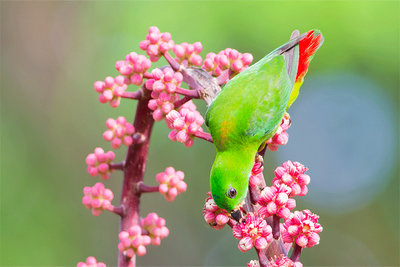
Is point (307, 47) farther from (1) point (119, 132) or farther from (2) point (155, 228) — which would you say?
(2) point (155, 228)

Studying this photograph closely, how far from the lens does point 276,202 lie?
45.2 inches

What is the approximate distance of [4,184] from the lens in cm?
518

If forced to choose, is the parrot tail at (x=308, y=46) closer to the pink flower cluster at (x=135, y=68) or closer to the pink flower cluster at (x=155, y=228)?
the pink flower cluster at (x=135, y=68)

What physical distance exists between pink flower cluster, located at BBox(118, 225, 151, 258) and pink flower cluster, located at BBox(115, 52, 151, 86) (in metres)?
0.64

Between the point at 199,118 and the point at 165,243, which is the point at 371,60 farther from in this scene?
the point at 165,243

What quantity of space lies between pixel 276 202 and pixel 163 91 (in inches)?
24.8

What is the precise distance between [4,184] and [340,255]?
6.15 meters

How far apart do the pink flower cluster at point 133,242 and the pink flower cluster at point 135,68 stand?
2.10ft

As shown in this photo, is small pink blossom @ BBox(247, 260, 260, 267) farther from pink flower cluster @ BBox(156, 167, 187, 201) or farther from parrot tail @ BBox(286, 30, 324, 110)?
parrot tail @ BBox(286, 30, 324, 110)

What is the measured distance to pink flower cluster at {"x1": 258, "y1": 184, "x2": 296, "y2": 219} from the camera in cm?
114

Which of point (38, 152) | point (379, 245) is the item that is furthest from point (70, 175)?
point (379, 245)

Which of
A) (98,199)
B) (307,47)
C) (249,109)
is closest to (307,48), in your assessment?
(307,47)

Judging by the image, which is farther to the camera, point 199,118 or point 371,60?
point 371,60

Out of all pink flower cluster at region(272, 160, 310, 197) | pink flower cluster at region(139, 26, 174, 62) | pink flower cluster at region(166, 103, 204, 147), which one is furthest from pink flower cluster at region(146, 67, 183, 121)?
pink flower cluster at region(272, 160, 310, 197)
